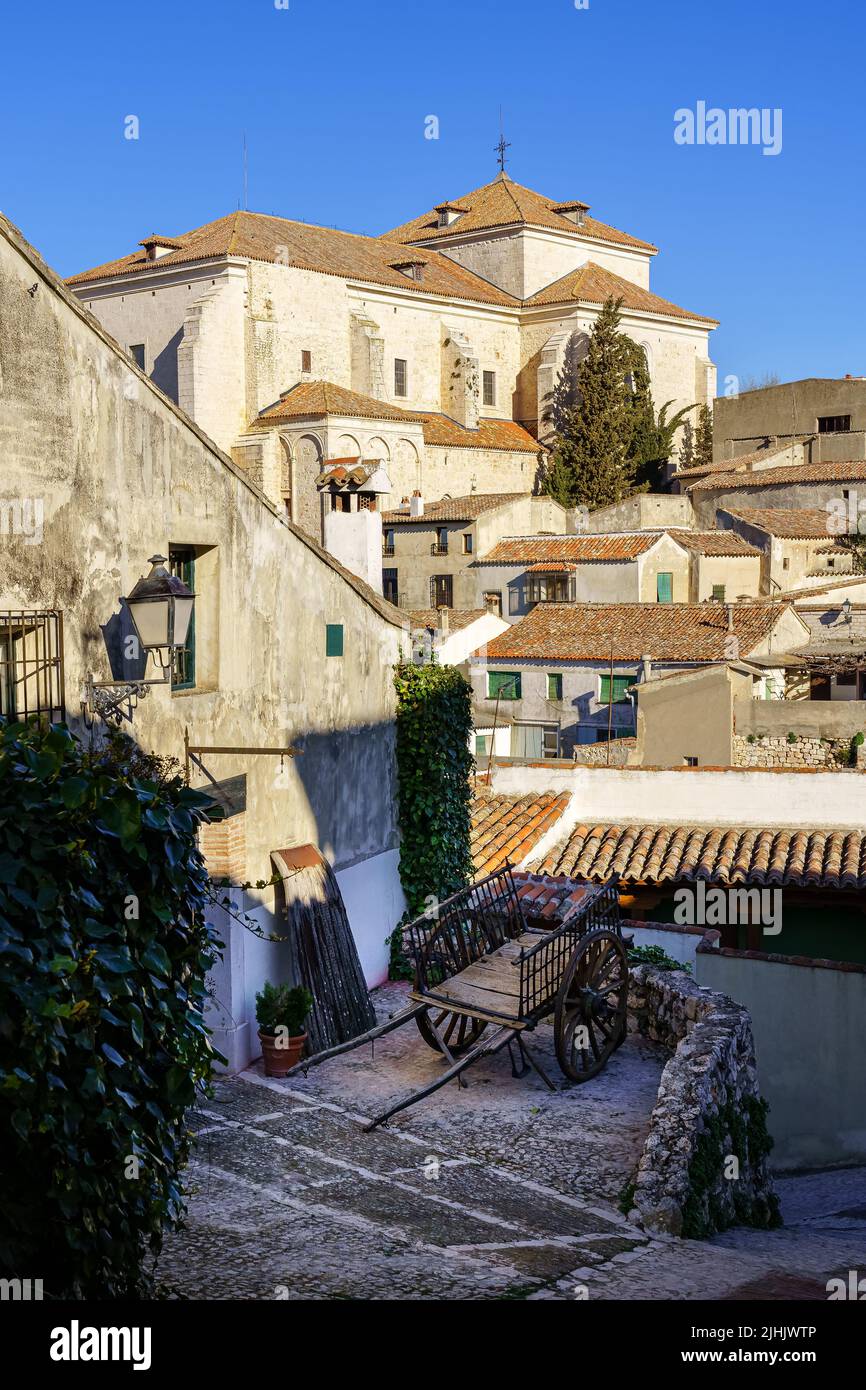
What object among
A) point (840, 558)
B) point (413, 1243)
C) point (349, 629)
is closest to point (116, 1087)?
point (413, 1243)

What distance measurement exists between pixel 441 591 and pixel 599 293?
2365 centimetres

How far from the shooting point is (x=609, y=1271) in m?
6.87

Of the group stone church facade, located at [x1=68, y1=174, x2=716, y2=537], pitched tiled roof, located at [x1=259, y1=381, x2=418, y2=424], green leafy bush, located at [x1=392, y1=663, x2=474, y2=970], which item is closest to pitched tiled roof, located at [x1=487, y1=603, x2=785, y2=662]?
stone church facade, located at [x1=68, y1=174, x2=716, y2=537]

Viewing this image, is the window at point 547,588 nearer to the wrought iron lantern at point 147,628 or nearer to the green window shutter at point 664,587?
the green window shutter at point 664,587

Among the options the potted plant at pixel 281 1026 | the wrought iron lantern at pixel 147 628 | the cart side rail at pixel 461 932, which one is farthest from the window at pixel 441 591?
the wrought iron lantern at pixel 147 628

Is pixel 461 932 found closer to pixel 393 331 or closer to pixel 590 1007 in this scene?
pixel 590 1007

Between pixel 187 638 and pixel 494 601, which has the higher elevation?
pixel 494 601

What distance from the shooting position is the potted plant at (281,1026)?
10570mm

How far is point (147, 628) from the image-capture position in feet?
30.5

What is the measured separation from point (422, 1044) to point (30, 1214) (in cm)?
690

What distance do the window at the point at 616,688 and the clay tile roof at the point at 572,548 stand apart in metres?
7.33

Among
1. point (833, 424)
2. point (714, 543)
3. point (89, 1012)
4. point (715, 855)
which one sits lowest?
point (715, 855)

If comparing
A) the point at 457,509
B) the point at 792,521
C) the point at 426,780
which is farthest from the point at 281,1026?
the point at 457,509

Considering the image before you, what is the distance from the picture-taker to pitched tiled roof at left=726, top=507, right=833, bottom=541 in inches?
1912
